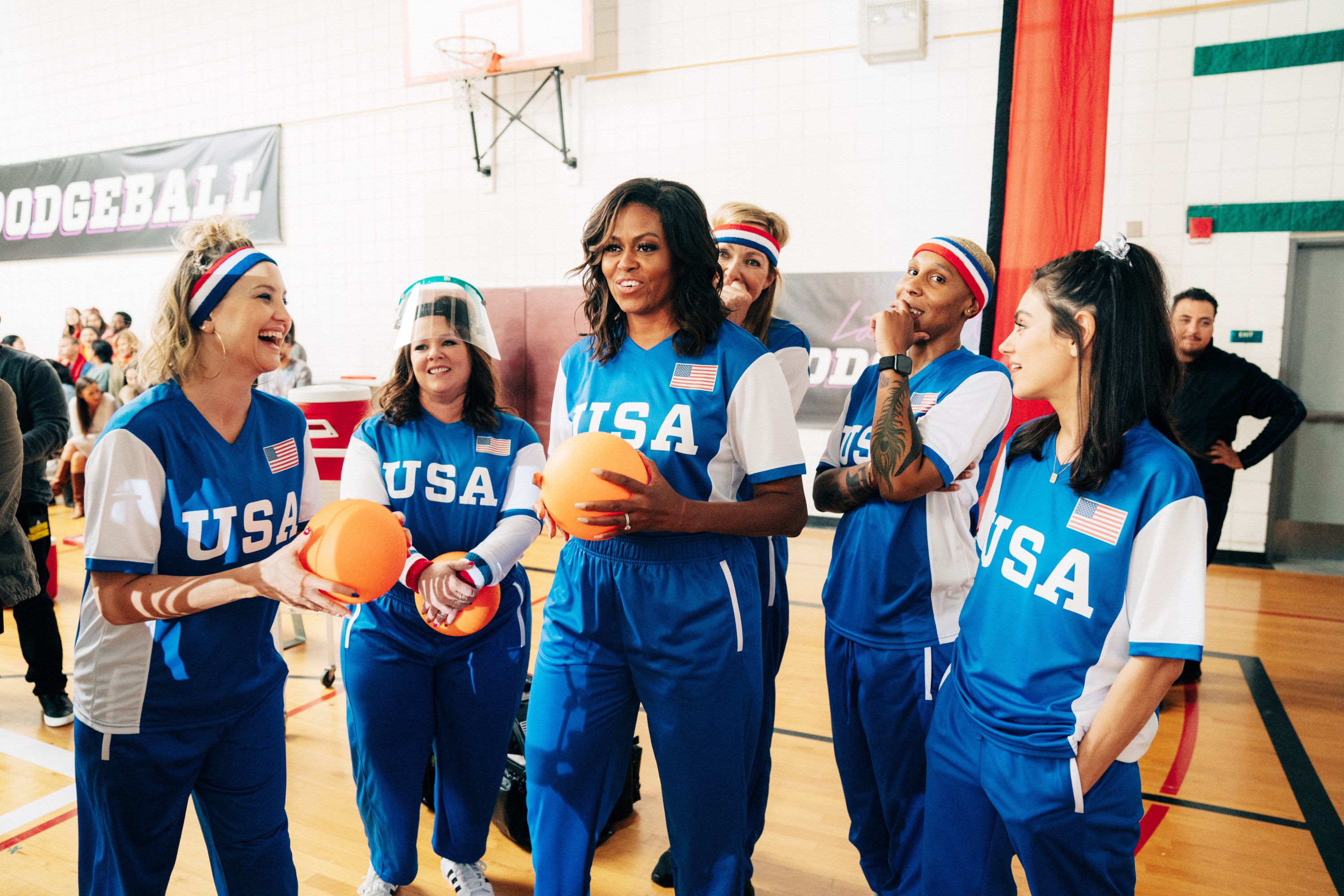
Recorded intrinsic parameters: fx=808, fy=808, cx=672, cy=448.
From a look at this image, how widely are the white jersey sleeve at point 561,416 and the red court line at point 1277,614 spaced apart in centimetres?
494

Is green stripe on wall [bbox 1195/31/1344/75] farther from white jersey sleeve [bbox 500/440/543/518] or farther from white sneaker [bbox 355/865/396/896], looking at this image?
white sneaker [bbox 355/865/396/896]

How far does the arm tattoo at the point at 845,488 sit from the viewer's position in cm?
194

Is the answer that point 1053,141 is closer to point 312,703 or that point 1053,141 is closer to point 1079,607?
point 1079,607

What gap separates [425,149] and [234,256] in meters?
7.51

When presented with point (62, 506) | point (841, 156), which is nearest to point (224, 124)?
point (62, 506)

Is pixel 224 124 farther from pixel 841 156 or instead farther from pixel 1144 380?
pixel 1144 380

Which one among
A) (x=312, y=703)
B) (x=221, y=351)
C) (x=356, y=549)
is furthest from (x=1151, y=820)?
(x=312, y=703)

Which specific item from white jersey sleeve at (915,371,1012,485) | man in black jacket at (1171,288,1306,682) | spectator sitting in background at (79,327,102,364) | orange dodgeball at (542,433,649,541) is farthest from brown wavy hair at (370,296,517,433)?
spectator sitting in background at (79,327,102,364)

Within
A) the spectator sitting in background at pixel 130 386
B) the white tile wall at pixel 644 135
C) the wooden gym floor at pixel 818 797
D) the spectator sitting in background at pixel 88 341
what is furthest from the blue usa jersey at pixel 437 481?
the spectator sitting in background at pixel 88 341

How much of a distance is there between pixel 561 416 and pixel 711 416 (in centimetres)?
38

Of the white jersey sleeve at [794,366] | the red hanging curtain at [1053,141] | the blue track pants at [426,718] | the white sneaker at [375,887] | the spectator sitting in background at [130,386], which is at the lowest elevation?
the white sneaker at [375,887]

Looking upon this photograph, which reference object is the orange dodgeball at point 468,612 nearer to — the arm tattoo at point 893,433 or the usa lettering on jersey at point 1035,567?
the arm tattoo at point 893,433

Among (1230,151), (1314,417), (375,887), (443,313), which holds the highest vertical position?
(1230,151)

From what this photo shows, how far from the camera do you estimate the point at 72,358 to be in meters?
8.99
